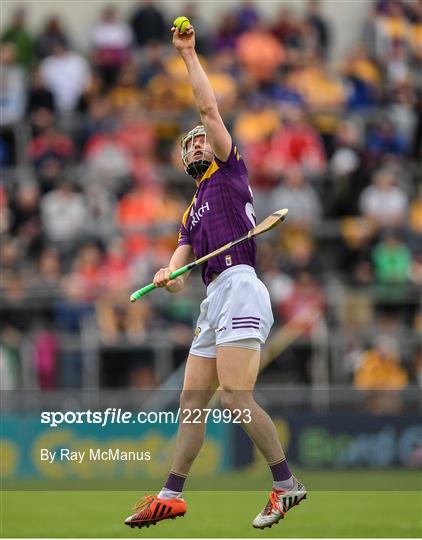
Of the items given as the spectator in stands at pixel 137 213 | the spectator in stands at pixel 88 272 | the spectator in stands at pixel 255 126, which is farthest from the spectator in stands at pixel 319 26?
the spectator in stands at pixel 88 272

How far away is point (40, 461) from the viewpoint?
16594mm

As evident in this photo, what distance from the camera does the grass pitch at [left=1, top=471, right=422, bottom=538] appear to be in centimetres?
1009

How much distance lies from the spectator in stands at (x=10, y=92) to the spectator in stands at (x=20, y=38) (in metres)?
0.72

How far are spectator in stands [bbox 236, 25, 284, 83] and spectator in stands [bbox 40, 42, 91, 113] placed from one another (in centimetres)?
251

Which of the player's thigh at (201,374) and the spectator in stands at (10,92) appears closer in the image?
the player's thigh at (201,374)

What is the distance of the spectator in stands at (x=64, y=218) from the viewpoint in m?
19.1

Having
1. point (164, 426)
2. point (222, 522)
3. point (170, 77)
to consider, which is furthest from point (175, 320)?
point (222, 522)

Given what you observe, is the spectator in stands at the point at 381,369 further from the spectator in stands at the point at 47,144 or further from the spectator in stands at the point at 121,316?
the spectator in stands at the point at 47,144

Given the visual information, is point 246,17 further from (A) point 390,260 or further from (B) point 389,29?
(A) point 390,260

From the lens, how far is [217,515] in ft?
38.4

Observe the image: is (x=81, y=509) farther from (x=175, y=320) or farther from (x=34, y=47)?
(x=34, y=47)

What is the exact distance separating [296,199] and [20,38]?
5543 mm

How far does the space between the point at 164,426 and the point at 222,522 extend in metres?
5.96

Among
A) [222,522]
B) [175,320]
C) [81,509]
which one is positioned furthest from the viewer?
[175,320]
